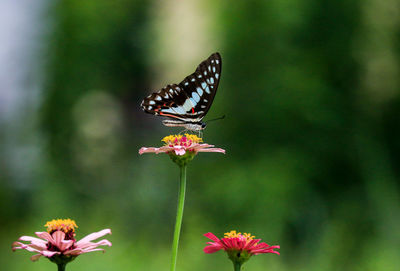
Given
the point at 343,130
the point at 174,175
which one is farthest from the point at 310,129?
the point at 174,175

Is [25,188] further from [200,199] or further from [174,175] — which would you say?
[200,199]

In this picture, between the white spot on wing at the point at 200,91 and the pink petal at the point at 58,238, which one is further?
the white spot on wing at the point at 200,91

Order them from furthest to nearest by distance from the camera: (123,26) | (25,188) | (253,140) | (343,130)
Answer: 1. (123,26)
2. (25,188)
3. (253,140)
4. (343,130)

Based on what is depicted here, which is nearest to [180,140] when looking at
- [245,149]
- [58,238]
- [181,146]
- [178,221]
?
[181,146]

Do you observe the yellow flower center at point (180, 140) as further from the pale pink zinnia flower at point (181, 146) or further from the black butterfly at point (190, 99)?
the black butterfly at point (190, 99)

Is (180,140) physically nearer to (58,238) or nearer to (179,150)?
(179,150)

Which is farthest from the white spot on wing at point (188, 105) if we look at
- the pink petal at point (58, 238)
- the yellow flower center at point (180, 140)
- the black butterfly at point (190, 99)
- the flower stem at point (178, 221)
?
the pink petal at point (58, 238)

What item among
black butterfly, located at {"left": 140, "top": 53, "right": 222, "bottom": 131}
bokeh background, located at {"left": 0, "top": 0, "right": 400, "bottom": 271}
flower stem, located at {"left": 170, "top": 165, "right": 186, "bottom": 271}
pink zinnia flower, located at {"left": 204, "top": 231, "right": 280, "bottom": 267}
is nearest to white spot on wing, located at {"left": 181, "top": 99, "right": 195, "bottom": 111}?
black butterfly, located at {"left": 140, "top": 53, "right": 222, "bottom": 131}
